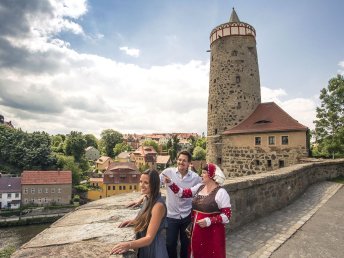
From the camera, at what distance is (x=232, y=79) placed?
19188mm

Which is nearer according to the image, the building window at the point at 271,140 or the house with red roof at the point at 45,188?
the building window at the point at 271,140

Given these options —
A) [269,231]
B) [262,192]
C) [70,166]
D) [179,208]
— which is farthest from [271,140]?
[70,166]

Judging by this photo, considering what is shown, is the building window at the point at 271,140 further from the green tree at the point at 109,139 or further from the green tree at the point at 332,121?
the green tree at the point at 109,139

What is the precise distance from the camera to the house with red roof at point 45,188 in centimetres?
4331

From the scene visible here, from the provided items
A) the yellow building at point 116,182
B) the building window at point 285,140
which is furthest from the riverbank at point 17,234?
the building window at point 285,140

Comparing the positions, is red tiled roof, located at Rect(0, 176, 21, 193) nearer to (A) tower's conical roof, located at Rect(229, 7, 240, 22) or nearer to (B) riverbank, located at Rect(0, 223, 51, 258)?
(B) riverbank, located at Rect(0, 223, 51, 258)

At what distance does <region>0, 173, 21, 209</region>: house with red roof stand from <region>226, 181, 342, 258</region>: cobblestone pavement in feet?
153

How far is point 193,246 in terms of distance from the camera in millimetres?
2988

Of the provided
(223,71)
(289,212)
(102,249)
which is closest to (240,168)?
(223,71)

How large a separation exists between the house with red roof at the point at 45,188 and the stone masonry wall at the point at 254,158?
35.4 meters

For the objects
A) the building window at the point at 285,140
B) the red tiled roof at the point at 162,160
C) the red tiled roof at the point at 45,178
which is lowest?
the red tiled roof at the point at 45,178

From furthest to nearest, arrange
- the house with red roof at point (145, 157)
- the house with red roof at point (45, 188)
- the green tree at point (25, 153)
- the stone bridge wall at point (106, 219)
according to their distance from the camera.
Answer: the house with red roof at point (145, 157) → the green tree at point (25, 153) → the house with red roof at point (45, 188) → the stone bridge wall at point (106, 219)

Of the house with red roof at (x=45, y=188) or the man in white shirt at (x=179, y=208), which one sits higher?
A: the man in white shirt at (x=179, y=208)

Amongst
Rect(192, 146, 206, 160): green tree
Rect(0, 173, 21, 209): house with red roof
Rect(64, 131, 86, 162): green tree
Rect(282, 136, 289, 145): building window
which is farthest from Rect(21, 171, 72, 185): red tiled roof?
Rect(282, 136, 289, 145): building window
